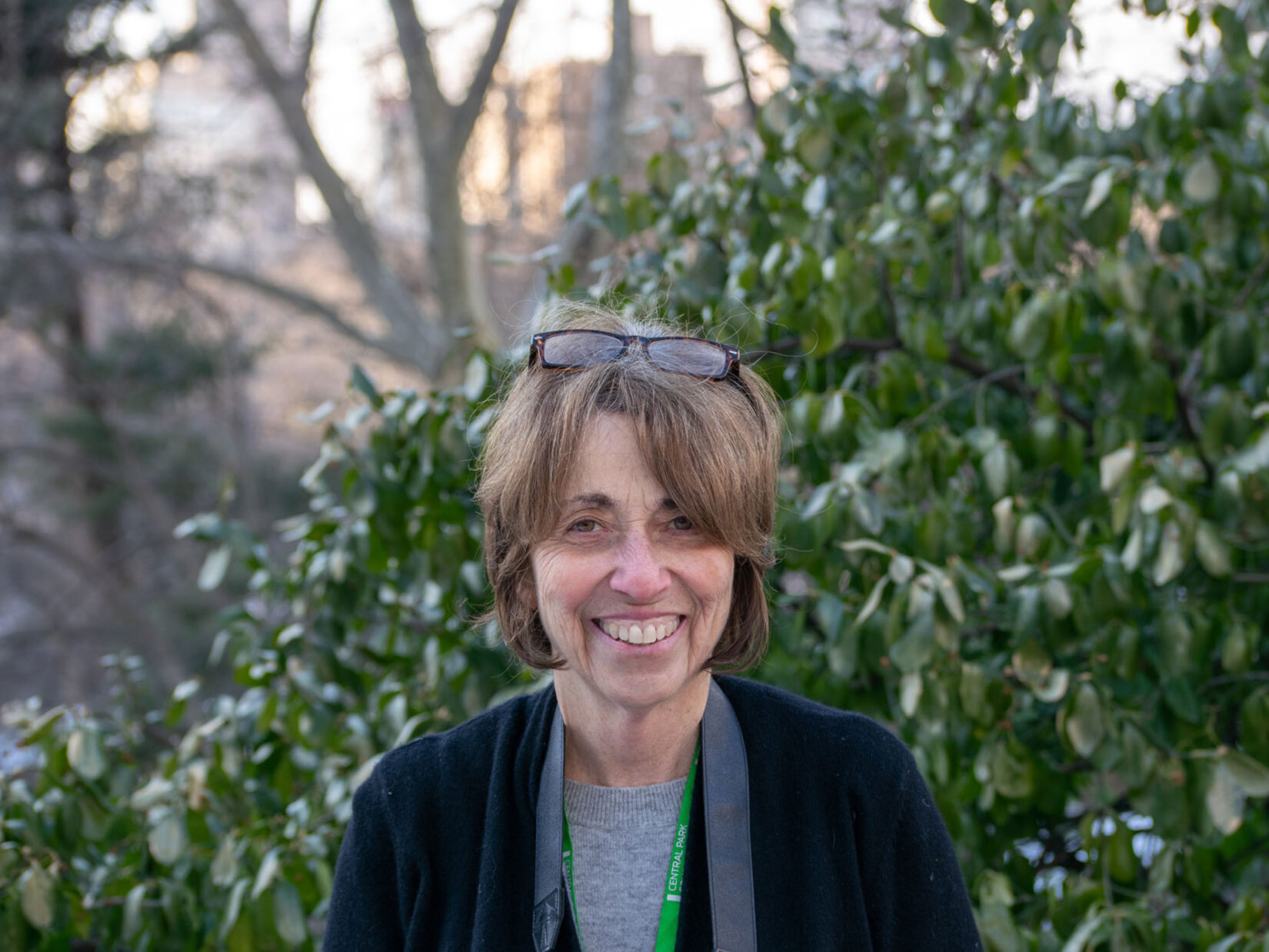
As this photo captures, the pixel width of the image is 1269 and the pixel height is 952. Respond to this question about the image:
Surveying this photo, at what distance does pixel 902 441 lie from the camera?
219 centimetres

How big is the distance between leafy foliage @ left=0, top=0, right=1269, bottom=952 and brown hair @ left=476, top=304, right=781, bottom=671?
1.91 feet

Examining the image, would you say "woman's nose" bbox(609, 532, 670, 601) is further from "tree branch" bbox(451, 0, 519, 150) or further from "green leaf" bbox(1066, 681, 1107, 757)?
"tree branch" bbox(451, 0, 519, 150)

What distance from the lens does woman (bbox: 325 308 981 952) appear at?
1.41 meters

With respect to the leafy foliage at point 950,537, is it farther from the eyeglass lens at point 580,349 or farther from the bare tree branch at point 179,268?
the bare tree branch at point 179,268

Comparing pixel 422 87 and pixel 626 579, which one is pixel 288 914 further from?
pixel 422 87

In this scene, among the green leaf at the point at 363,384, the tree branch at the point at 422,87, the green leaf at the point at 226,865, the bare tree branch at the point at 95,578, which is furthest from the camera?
the bare tree branch at the point at 95,578

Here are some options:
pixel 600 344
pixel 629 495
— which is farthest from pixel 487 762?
pixel 600 344

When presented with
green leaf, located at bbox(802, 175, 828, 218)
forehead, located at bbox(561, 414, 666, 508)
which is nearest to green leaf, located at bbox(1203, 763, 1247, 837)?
forehead, located at bbox(561, 414, 666, 508)

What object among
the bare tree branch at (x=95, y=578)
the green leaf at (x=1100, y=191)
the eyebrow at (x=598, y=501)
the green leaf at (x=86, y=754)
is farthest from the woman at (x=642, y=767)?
the bare tree branch at (x=95, y=578)

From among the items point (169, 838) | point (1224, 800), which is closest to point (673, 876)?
point (1224, 800)

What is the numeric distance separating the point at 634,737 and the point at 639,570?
23cm

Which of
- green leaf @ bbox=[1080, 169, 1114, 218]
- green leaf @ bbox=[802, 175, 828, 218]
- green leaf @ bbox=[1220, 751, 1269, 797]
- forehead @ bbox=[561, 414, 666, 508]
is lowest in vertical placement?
green leaf @ bbox=[1220, 751, 1269, 797]

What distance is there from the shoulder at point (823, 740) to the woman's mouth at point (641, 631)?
194 mm

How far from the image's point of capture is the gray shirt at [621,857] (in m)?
1.43
